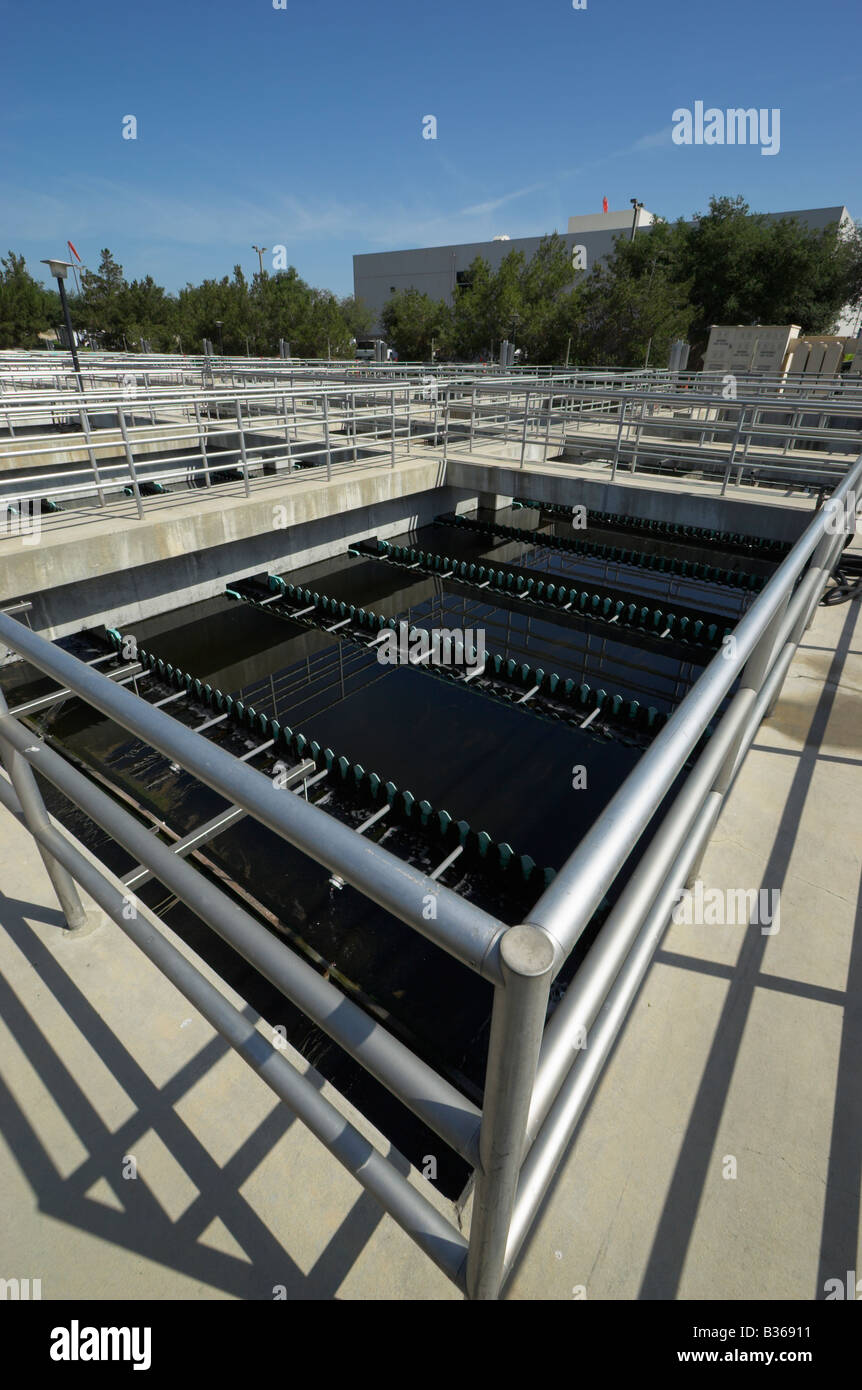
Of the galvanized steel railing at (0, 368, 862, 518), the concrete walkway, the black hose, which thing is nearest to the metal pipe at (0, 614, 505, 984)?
the concrete walkway

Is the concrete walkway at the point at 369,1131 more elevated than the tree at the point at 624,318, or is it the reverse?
the tree at the point at 624,318

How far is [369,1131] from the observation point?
7.38 feet

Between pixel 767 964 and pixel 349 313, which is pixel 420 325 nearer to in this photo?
pixel 349 313

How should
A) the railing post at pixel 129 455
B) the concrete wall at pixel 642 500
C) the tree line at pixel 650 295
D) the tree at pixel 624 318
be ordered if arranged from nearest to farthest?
the railing post at pixel 129 455 < the concrete wall at pixel 642 500 < the tree at pixel 624 318 < the tree line at pixel 650 295

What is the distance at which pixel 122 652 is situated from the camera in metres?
7.62

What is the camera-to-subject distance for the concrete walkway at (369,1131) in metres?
1.89

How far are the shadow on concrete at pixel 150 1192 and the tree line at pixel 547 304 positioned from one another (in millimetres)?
34545

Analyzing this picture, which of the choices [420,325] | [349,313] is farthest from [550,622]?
[349,313]

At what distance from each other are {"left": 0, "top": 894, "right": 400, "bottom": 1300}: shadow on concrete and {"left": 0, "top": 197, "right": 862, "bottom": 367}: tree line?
34.5 metres

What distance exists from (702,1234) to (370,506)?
10.6 metres

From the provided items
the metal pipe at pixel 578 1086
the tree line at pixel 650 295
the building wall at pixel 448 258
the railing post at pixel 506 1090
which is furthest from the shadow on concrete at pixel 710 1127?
the building wall at pixel 448 258

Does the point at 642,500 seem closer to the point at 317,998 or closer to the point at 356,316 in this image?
the point at 317,998

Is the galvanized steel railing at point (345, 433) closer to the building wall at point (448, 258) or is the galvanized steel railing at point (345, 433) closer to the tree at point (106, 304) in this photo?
the tree at point (106, 304)

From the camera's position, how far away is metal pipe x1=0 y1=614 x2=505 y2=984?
30.4 inches
